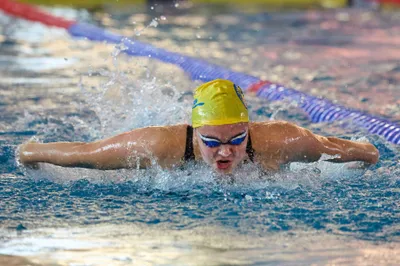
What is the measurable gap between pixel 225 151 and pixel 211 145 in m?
0.07

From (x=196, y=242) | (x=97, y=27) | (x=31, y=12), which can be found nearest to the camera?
(x=196, y=242)

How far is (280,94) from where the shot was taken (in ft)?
20.3

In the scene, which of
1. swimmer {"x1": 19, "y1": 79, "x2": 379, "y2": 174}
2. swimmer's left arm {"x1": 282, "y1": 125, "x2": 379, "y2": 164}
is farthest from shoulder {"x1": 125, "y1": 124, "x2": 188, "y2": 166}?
swimmer's left arm {"x1": 282, "y1": 125, "x2": 379, "y2": 164}

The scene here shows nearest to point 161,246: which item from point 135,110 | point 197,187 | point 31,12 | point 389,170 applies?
point 197,187

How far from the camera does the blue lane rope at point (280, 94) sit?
16.5ft

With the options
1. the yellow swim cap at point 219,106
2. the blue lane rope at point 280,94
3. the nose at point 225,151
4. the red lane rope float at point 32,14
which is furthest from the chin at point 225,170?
the red lane rope float at point 32,14

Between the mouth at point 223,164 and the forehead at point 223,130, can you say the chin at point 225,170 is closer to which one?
the mouth at point 223,164

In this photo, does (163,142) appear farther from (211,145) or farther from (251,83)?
(251,83)

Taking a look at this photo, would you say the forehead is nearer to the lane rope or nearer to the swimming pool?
the swimming pool

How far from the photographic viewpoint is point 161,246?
2.89 m

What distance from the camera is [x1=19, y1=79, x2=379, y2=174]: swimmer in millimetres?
3381

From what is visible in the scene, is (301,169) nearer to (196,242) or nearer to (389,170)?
(389,170)

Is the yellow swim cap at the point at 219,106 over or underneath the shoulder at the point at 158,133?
over

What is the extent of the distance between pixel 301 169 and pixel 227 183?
0.48 metres
